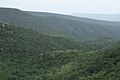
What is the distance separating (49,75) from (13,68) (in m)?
17.3

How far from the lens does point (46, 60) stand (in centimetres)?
11319

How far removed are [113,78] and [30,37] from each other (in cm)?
8669

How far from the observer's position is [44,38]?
506ft

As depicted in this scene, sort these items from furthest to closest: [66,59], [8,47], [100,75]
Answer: [8,47] < [66,59] < [100,75]

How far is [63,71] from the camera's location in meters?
91.8

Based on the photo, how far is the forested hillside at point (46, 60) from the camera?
8225 cm

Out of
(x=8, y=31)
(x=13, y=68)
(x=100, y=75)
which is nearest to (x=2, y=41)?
(x=8, y=31)

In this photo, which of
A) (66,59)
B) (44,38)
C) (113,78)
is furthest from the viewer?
(44,38)

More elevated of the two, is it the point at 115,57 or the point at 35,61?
the point at 115,57

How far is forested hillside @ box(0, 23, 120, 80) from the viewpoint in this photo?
82.2 meters

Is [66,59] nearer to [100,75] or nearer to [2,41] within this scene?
[2,41]

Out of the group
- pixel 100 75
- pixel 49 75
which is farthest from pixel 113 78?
pixel 49 75

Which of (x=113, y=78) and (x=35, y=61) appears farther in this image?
(x=35, y=61)

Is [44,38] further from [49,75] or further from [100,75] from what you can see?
[100,75]
